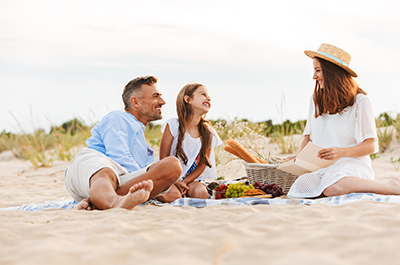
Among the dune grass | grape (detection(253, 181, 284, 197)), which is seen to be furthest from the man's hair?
the dune grass

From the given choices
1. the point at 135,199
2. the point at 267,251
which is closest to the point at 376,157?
the point at 135,199

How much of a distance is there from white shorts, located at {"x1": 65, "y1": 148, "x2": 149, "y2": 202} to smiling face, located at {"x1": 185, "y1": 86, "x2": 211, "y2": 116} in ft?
4.23

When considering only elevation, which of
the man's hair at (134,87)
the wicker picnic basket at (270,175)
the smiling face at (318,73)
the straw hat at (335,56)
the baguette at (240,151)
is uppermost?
the straw hat at (335,56)

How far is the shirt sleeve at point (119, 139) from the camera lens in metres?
3.63

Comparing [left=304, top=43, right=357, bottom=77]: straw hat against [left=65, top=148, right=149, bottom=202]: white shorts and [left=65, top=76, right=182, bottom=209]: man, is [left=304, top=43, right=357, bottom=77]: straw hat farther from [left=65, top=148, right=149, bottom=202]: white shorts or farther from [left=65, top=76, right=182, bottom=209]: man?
[left=65, top=148, right=149, bottom=202]: white shorts

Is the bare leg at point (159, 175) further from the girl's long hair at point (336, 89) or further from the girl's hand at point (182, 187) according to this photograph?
the girl's long hair at point (336, 89)

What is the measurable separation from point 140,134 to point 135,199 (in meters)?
1.29

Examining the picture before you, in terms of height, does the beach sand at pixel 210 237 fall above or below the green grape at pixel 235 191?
above

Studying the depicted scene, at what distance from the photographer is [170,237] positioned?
1.91 m

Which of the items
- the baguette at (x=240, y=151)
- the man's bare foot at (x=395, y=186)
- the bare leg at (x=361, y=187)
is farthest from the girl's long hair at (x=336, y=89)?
the baguette at (x=240, y=151)

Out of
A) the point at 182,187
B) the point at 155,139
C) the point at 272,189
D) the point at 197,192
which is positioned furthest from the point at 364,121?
the point at 155,139

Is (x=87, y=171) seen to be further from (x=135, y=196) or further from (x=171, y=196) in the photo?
(x=171, y=196)

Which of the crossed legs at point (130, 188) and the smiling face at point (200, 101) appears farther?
the smiling face at point (200, 101)

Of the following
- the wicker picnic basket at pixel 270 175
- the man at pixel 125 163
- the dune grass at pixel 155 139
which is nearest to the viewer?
the man at pixel 125 163
